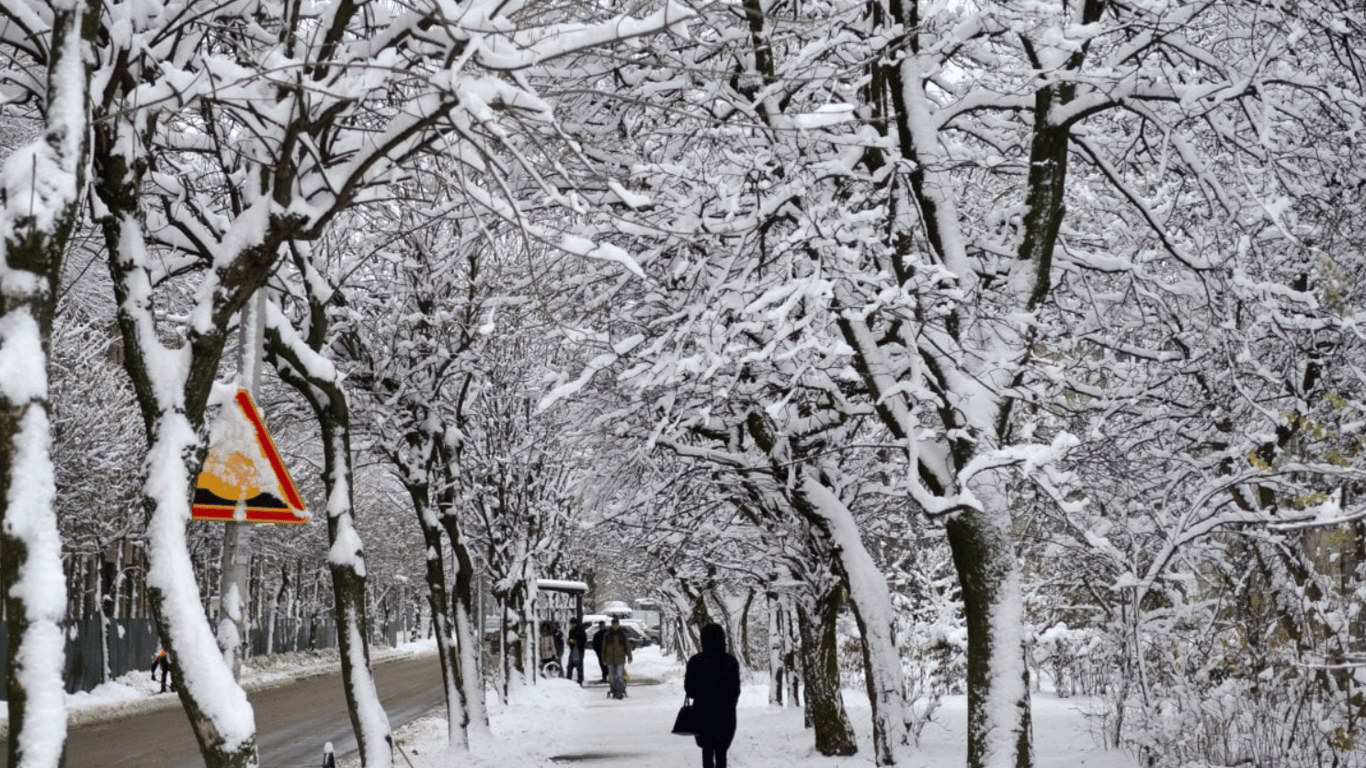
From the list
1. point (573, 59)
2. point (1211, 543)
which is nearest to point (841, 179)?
point (573, 59)

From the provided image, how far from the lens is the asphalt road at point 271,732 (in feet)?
53.6

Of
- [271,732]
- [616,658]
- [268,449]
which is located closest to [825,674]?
[268,449]

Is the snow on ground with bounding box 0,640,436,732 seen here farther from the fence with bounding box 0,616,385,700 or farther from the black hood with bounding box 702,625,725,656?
the black hood with bounding box 702,625,725,656

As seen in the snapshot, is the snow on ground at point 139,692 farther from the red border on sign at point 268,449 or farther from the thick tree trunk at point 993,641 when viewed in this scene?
the thick tree trunk at point 993,641

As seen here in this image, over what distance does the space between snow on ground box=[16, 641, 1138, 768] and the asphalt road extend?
90 cm

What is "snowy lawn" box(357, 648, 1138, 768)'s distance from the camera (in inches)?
549

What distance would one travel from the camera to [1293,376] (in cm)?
1084

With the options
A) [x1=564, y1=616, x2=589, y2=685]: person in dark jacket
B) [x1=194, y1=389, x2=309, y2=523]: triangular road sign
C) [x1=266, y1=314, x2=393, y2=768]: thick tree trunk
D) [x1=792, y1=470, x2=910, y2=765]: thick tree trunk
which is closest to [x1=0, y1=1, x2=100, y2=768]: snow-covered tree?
[x1=194, y1=389, x2=309, y2=523]: triangular road sign

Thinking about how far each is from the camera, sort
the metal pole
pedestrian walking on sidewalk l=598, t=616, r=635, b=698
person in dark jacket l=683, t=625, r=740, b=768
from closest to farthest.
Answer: the metal pole → person in dark jacket l=683, t=625, r=740, b=768 → pedestrian walking on sidewalk l=598, t=616, r=635, b=698

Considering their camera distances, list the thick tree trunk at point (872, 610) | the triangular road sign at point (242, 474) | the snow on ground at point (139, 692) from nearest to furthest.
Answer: the triangular road sign at point (242, 474)
the thick tree trunk at point (872, 610)
the snow on ground at point (139, 692)

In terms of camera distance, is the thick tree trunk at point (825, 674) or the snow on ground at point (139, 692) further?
the snow on ground at point (139, 692)

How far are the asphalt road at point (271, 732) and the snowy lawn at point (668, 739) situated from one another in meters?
1.07

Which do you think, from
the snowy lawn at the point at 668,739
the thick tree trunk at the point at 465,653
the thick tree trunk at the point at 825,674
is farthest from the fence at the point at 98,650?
the thick tree trunk at the point at 825,674

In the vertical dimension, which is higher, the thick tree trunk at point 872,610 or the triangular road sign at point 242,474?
the triangular road sign at point 242,474
